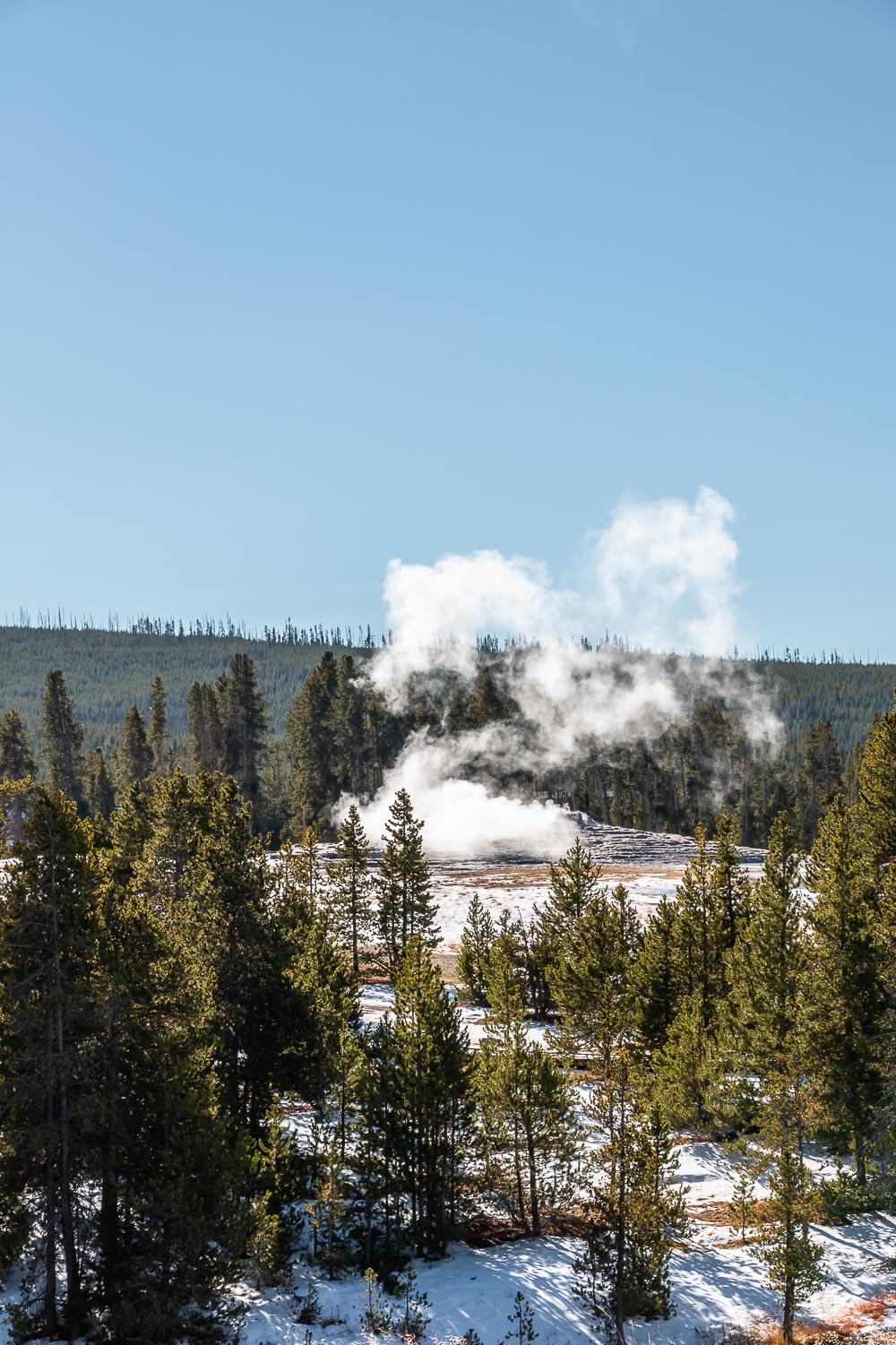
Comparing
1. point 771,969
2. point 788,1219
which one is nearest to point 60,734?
point 771,969

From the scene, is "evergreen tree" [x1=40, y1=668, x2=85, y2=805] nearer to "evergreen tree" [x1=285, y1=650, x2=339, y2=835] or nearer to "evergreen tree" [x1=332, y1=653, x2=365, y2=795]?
"evergreen tree" [x1=285, y1=650, x2=339, y2=835]

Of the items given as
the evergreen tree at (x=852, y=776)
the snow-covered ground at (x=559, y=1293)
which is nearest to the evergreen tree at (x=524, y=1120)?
the snow-covered ground at (x=559, y=1293)

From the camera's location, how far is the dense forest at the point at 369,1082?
1588 cm

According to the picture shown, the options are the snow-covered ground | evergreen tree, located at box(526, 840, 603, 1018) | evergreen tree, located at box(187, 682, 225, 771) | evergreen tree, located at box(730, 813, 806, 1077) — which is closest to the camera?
the snow-covered ground

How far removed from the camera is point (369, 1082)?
69.9 feet

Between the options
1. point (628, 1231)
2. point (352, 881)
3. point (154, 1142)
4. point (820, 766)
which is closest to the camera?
point (154, 1142)

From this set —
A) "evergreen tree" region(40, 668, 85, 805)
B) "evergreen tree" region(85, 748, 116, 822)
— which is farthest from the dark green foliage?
"evergreen tree" region(85, 748, 116, 822)

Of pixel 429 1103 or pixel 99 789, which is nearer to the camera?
pixel 429 1103

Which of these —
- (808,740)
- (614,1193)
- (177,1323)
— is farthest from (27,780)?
(808,740)

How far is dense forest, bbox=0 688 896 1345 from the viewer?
15.9 metres

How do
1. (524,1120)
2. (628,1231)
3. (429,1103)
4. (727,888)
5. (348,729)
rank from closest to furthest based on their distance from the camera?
(628,1231) → (429,1103) → (524,1120) → (727,888) → (348,729)

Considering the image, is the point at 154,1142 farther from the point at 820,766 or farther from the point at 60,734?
the point at 820,766

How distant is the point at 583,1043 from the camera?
37000 mm

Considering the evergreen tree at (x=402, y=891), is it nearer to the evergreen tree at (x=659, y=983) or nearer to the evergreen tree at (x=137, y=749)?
the evergreen tree at (x=659, y=983)
